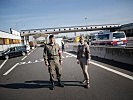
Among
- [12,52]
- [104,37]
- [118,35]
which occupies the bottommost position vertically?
[12,52]

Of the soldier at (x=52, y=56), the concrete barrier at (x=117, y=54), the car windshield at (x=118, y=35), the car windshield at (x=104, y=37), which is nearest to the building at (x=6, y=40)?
the car windshield at (x=104, y=37)

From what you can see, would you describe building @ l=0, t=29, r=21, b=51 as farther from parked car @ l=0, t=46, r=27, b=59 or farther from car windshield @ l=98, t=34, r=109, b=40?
car windshield @ l=98, t=34, r=109, b=40

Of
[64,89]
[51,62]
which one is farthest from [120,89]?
[51,62]

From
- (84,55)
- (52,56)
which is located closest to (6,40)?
(52,56)

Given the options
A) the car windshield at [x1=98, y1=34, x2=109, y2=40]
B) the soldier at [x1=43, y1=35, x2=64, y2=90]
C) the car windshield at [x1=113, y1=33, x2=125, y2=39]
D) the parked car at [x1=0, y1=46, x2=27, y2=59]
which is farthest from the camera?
the car windshield at [x1=98, y1=34, x2=109, y2=40]

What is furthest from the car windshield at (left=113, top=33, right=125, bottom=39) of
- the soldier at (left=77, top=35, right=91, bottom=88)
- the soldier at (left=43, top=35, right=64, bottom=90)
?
the soldier at (left=43, top=35, right=64, bottom=90)

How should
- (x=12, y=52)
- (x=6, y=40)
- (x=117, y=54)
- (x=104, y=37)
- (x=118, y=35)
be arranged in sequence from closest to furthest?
(x=117, y=54)
(x=118, y=35)
(x=12, y=52)
(x=104, y=37)
(x=6, y=40)

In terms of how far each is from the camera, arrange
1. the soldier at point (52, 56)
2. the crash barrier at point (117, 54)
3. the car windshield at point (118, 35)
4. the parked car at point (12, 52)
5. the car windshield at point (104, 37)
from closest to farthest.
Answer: the soldier at point (52, 56) → the crash barrier at point (117, 54) → the car windshield at point (118, 35) → the parked car at point (12, 52) → the car windshield at point (104, 37)

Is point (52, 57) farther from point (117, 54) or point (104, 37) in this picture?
point (104, 37)

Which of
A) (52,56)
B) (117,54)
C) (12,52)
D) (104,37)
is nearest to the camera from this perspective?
(52,56)

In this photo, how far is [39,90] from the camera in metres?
6.85

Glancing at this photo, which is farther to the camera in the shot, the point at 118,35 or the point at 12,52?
the point at 12,52

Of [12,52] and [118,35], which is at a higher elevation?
[118,35]

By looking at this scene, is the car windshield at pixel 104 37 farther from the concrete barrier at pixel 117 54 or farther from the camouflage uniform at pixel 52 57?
the camouflage uniform at pixel 52 57
